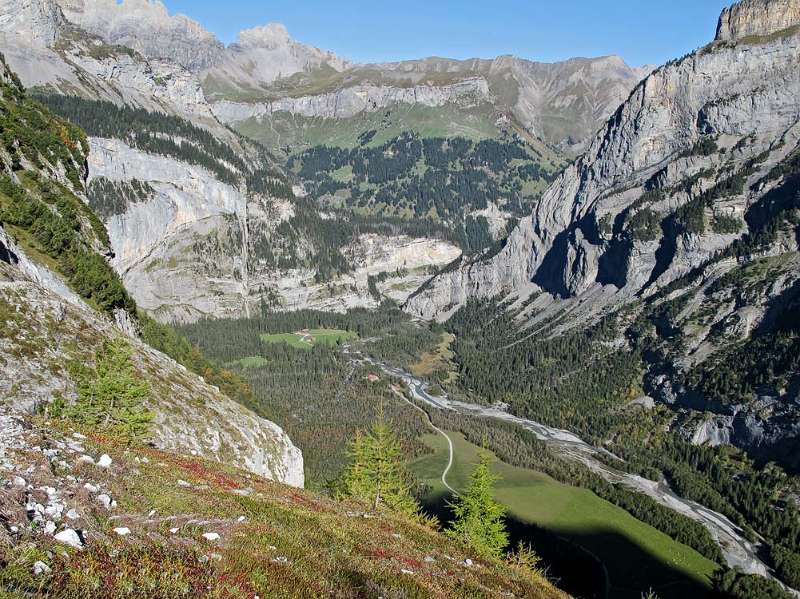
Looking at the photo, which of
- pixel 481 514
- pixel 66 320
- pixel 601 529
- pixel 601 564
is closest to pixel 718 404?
pixel 601 529

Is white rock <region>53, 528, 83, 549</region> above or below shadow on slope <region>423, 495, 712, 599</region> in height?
above

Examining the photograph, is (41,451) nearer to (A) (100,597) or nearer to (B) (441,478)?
(A) (100,597)

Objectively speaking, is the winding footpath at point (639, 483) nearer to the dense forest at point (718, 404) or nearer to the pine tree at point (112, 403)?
the dense forest at point (718, 404)

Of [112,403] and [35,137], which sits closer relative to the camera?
[112,403]

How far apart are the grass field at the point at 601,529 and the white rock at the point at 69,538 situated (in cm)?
8719

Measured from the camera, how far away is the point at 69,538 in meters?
14.5

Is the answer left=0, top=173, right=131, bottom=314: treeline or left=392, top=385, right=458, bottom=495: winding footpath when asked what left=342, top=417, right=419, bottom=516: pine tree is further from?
left=392, top=385, right=458, bottom=495: winding footpath

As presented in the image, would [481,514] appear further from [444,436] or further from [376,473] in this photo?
[444,436]

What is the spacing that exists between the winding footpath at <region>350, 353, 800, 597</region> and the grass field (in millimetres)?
5725

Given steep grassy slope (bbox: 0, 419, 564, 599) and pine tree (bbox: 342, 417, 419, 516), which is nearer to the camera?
steep grassy slope (bbox: 0, 419, 564, 599)

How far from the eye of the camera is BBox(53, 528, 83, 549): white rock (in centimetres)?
1430

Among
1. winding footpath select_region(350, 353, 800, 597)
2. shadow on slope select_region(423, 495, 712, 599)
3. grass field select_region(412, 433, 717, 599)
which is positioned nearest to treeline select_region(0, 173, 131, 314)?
shadow on slope select_region(423, 495, 712, 599)

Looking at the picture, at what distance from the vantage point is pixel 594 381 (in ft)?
641

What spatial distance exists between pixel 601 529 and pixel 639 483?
2884 cm
